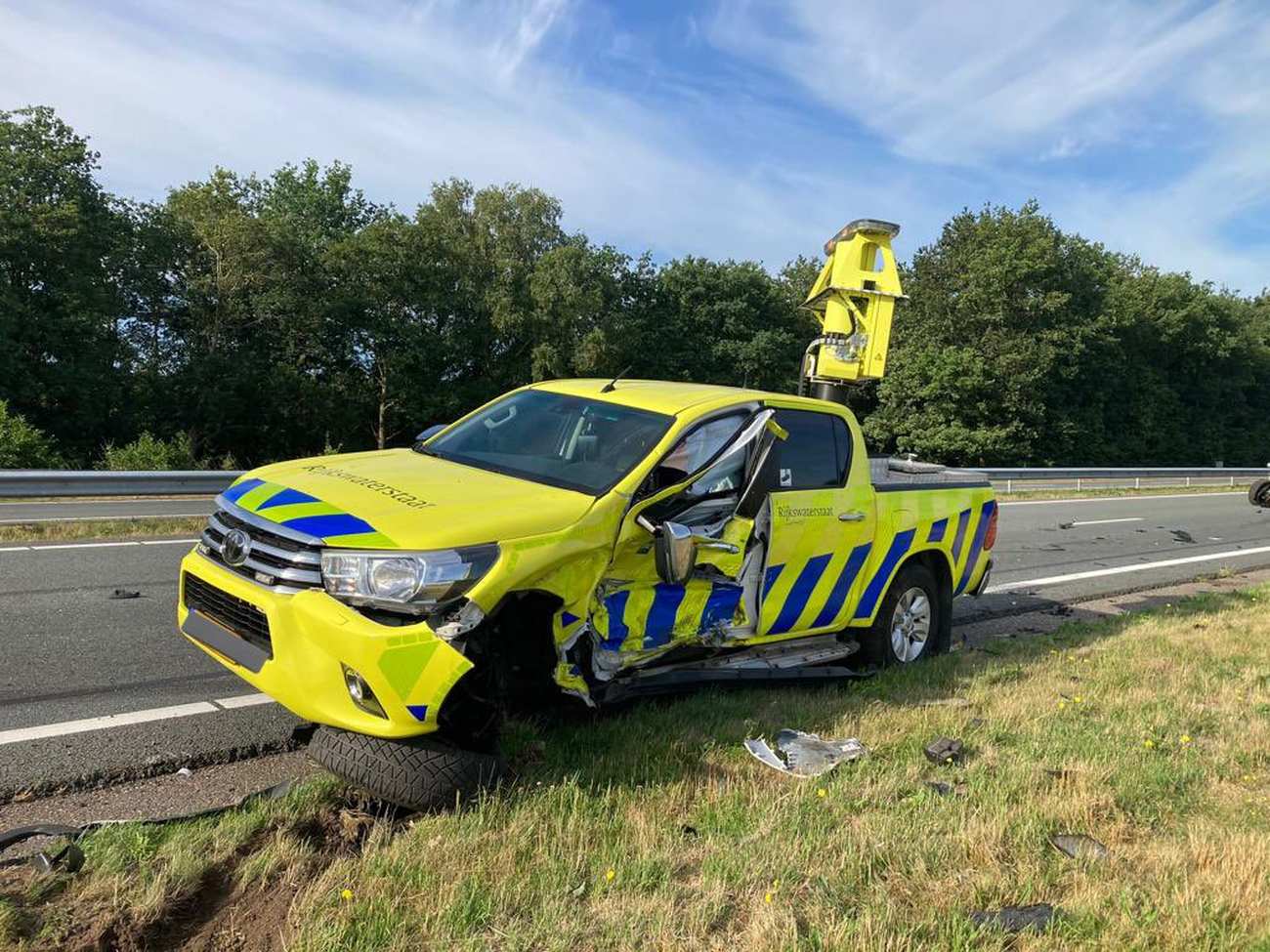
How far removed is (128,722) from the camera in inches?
171

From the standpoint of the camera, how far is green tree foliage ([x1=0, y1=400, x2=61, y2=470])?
17125 millimetres

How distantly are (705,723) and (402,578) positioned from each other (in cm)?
199

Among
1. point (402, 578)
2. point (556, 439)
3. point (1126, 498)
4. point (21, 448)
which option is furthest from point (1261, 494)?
point (21, 448)

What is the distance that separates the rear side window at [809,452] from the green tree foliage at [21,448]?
55.2 feet

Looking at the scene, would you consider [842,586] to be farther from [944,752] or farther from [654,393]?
[654,393]

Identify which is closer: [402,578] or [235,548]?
[402,578]

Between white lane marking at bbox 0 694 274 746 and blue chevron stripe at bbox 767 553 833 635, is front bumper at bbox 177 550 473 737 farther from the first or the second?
blue chevron stripe at bbox 767 553 833 635

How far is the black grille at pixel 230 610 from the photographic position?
3572 mm

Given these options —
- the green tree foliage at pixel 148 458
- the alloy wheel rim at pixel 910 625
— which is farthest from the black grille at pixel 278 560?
the green tree foliage at pixel 148 458

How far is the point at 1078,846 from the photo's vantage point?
3506mm

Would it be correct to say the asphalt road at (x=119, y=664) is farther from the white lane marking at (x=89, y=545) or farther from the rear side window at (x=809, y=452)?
the rear side window at (x=809, y=452)

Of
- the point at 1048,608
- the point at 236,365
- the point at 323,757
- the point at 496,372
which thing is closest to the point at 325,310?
the point at 236,365

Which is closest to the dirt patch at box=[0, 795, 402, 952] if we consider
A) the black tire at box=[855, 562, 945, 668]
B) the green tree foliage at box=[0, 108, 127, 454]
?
the black tire at box=[855, 562, 945, 668]

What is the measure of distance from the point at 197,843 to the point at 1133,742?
443cm
